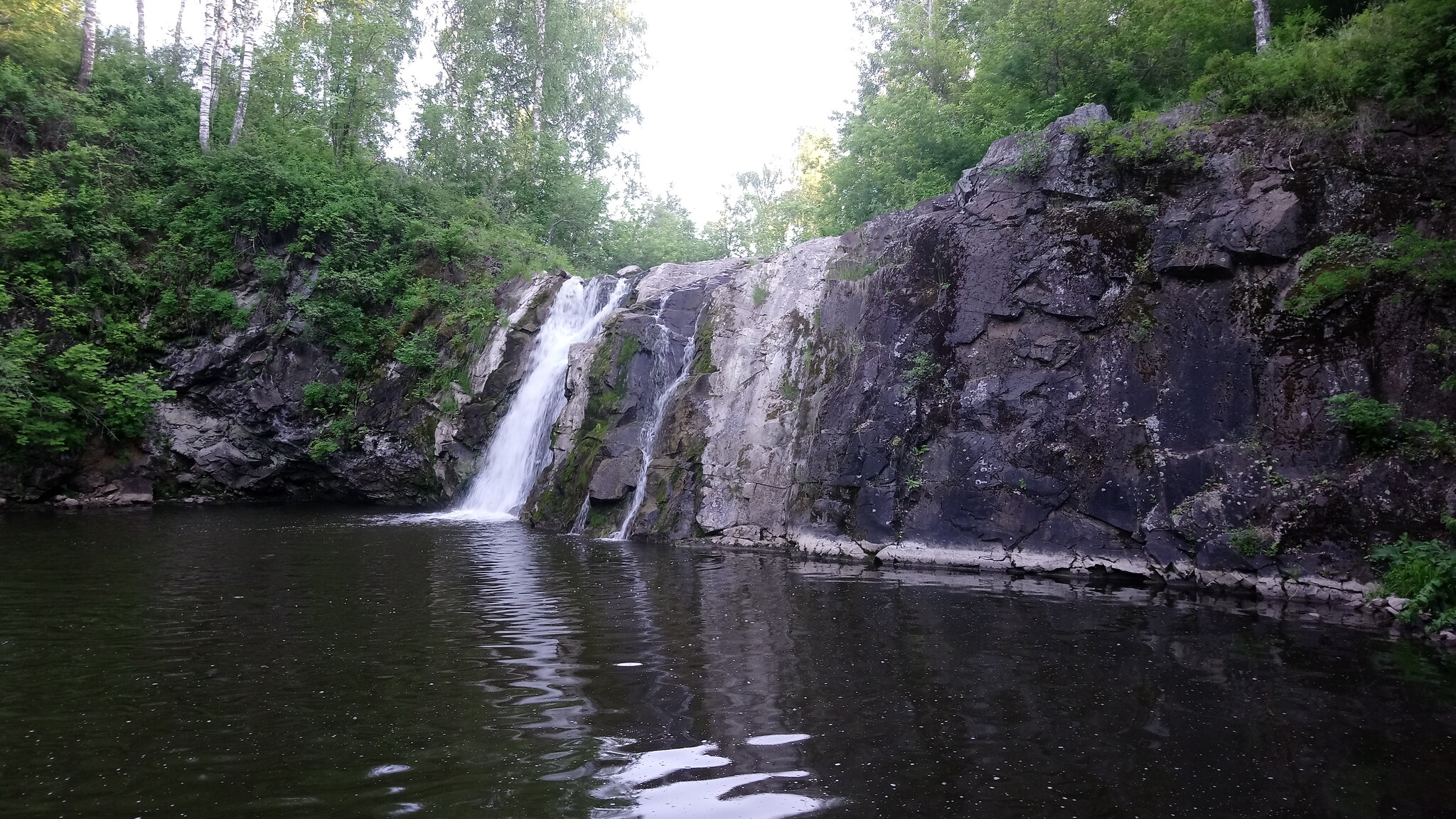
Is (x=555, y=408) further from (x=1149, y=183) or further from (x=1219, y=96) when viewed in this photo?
(x=1219, y=96)

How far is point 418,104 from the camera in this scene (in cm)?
3144

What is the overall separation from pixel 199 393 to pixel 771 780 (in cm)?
2329

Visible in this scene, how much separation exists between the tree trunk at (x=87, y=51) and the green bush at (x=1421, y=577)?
113 ft

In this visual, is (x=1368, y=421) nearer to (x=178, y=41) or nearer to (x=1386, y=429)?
(x=1386, y=429)

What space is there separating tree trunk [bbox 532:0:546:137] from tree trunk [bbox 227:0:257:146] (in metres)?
9.91

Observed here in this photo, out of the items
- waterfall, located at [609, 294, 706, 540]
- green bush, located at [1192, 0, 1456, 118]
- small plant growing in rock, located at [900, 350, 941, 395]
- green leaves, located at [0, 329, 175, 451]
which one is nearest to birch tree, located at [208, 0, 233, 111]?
green leaves, located at [0, 329, 175, 451]

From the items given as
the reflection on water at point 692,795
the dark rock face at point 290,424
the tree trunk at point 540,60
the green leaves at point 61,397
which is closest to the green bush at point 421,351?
the dark rock face at point 290,424

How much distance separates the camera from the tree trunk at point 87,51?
2453 centimetres

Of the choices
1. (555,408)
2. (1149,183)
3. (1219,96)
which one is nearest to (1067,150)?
(1149,183)

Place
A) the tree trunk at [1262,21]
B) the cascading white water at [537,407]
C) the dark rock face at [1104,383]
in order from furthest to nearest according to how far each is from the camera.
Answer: the cascading white water at [537,407], the tree trunk at [1262,21], the dark rock face at [1104,383]

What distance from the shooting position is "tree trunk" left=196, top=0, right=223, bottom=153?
967 inches

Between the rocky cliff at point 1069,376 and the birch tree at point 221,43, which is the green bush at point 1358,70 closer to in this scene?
the rocky cliff at point 1069,376

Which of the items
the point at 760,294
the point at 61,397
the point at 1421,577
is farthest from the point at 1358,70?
the point at 61,397

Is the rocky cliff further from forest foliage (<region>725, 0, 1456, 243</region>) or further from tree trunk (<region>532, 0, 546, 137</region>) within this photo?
tree trunk (<region>532, 0, 546, 137</region>)
